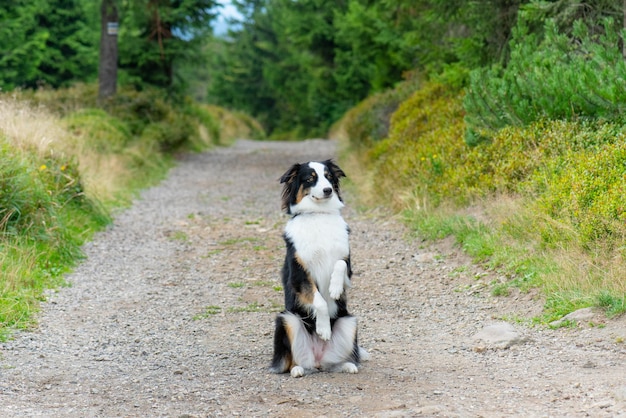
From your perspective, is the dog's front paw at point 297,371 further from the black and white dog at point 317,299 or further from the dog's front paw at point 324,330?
the dog's front paw at point 324,330

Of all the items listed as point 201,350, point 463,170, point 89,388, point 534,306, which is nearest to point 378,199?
point 463,170

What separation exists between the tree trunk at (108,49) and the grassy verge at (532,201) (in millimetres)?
11327

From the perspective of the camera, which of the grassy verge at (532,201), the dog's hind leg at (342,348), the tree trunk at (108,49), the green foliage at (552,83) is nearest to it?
the dog's hind leg at (342,348)

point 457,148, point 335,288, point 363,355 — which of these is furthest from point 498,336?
point 457,148

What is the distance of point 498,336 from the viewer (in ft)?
20.9

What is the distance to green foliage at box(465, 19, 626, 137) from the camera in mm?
8375

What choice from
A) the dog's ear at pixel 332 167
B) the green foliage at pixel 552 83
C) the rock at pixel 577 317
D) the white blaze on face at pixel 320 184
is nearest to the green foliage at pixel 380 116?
the green foliage at pixel 552 83

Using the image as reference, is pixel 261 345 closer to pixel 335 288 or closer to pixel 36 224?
pixel 335 288

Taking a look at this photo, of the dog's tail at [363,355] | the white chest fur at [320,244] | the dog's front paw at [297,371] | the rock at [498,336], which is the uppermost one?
the white chest fur at [320,244]

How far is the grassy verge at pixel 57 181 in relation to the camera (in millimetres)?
8195

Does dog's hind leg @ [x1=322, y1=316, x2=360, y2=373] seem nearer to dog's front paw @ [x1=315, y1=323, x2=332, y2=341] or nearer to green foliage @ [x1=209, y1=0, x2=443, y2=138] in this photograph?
dog's front paw @ [x1=315, y1=323, x2=332, y2=341]

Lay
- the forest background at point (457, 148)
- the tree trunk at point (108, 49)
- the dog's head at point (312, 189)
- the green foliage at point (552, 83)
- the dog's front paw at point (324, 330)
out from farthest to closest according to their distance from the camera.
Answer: the tree trunk at point (108, 49), the green foliage at point (552, 83), the forest background at point (457, 148), the dog's head at point (312, 189), the dog's front paw at point (324, 330)

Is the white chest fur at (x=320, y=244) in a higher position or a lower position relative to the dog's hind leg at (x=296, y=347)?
higher

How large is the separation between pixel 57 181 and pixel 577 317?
761cm
